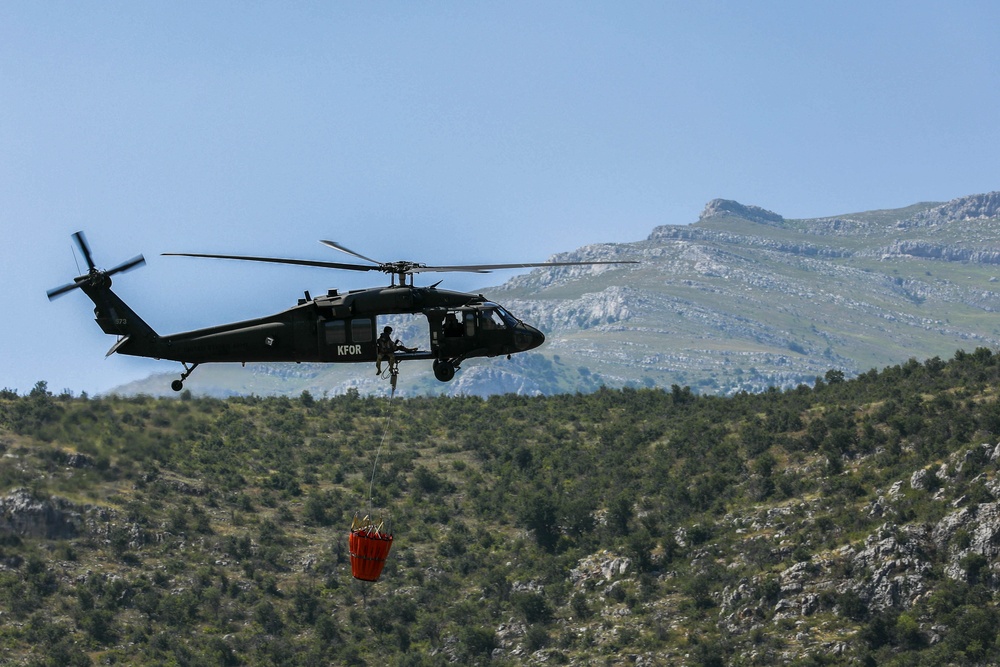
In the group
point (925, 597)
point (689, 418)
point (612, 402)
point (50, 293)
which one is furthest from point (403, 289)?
point (612, 402)

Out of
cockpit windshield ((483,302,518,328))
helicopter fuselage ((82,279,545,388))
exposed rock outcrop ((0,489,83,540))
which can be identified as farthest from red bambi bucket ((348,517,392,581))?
exposed rock outcrop ((0,489,83,540))

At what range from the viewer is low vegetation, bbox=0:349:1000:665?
13588cm

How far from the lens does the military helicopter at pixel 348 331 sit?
57.4 m

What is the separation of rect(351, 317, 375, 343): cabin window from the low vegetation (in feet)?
273

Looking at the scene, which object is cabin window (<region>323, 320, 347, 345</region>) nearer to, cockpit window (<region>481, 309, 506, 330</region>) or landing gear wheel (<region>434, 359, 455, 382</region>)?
landing gear wheel (<region>434, 359, 455, 382</region>)

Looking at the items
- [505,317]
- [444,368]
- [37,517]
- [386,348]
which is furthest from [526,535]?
[386,348]

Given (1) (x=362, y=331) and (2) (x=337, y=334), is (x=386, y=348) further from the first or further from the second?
(2) (x=337, y=334)

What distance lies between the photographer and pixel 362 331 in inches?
2258

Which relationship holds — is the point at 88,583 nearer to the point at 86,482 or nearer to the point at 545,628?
the point at 86,482

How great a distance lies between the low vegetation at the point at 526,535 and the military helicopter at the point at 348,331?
3186 inches

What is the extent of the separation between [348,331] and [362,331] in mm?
554

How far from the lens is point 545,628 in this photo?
14688 centimetres

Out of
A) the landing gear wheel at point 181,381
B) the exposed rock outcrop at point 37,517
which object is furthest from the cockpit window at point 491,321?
the exposed rock outcrop at point 37,517

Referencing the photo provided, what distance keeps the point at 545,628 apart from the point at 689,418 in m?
41.6
